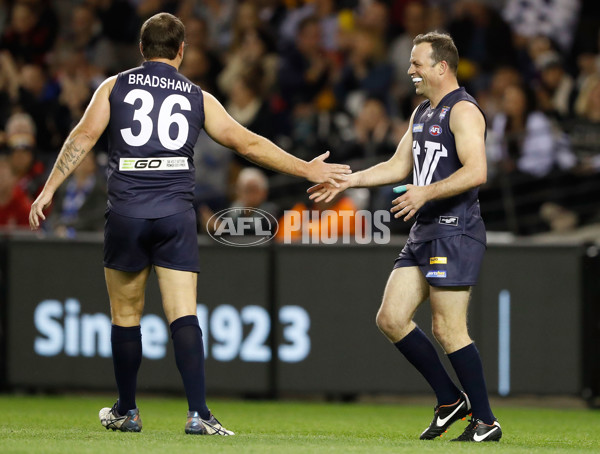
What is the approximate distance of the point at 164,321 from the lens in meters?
9.86

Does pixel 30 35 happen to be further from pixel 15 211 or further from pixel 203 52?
pixel 15 211

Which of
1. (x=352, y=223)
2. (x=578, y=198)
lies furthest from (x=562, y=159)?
(x=352, y=223)

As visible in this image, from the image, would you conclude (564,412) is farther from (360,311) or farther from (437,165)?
(437,165)

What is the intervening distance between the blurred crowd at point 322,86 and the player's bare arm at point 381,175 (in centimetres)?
377

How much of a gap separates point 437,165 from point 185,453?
2276 mm

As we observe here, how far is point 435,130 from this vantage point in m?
6.39

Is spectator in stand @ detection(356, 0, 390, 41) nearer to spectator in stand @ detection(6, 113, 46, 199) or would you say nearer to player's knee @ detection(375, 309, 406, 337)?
spectator in stand @ detection(6, 113, 46, 199)

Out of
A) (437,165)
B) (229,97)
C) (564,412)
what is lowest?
(564,412)

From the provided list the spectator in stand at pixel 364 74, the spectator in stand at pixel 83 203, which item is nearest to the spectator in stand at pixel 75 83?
the spectator in stand at pixel 83 203

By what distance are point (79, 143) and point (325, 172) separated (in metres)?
1.45

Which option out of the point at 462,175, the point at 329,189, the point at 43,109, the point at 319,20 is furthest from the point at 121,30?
the point at 462,175

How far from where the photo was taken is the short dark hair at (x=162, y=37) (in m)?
6.24

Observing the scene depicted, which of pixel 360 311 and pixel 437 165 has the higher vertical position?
pixel 437 165

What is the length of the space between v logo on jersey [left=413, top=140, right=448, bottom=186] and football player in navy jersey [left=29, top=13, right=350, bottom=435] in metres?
1.04
